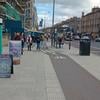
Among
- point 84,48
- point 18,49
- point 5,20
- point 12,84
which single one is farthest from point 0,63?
point 5,20

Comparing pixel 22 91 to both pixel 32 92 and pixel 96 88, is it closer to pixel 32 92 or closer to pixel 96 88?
pixel 32 92

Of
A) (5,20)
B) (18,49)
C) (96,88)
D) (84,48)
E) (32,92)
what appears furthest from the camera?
(5,20)

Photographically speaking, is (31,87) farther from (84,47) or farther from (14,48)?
(84,47)

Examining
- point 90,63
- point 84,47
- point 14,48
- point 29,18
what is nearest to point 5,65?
point 14,48

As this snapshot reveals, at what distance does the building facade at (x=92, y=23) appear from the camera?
14332 cm

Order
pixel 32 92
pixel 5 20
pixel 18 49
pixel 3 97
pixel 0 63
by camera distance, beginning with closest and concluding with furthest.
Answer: pixel 3 97 → pixel 32 92 → pixel 0 63 → pixel 18 49 → pixel 5 20

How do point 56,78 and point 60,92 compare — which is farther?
point 56,78

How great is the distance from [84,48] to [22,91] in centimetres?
1995

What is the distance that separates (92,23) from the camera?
152875mm

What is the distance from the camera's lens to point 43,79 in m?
14.4

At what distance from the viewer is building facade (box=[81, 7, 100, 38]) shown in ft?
470

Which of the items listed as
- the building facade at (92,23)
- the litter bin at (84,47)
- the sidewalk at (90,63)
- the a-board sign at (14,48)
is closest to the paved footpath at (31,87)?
the sidewalk at (90,63)

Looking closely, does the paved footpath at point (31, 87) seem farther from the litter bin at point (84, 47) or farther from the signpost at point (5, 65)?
the litter bin at point (84, 47)

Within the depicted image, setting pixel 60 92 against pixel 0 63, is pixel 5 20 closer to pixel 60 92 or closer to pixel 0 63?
pixel 0 63
